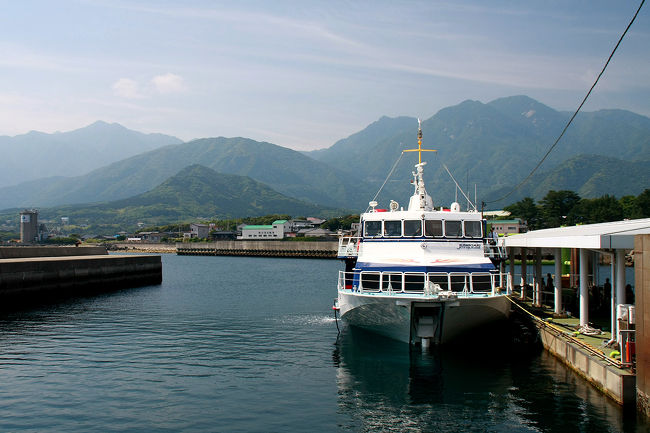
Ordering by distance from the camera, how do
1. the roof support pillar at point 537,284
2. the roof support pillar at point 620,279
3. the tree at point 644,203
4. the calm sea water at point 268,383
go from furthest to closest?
the tree at point 644,203 → the roof support pillar at point 537,284 → the roof support pillar at point 620,279 → the calm sea water at point 268,383

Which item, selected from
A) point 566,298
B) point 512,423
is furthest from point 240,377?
point 566,298

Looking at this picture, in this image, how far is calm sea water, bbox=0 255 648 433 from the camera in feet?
48.3

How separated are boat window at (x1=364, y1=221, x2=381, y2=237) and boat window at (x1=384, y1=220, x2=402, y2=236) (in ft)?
1.28

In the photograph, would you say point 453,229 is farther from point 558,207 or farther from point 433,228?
point 558,207

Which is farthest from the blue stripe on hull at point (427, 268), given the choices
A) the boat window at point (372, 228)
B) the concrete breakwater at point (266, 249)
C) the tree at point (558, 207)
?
the tree at point (558, 207)

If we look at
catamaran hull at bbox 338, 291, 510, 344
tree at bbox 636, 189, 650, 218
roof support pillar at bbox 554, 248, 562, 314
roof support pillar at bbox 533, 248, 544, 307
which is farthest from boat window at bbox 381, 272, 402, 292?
tree at bbox 636, 189, 650, 218

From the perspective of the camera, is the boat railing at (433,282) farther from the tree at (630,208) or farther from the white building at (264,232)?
the white building at (264,232)

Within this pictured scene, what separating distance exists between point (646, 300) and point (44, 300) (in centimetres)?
3718

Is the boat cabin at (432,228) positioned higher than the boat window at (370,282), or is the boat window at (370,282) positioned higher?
the boat cabin at (432,228)

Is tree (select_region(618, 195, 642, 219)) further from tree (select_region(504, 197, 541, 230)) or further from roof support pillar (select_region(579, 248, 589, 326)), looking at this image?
roof support pillar (select_region(579, 248, 589, 326))

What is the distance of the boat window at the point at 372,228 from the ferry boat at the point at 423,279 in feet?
0.15

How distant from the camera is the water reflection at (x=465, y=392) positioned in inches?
578

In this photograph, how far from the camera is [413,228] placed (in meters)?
24.4

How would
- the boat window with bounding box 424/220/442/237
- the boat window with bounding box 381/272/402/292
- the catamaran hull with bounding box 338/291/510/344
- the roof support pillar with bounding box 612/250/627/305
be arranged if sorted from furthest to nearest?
the boat window with bounding box 424/220/442/237, the boat window with bounding box 381/272/402/292, the catamaran hull with bounding box 338/291/510/344, the roof support pillar with bounding box 612/250/627/305
